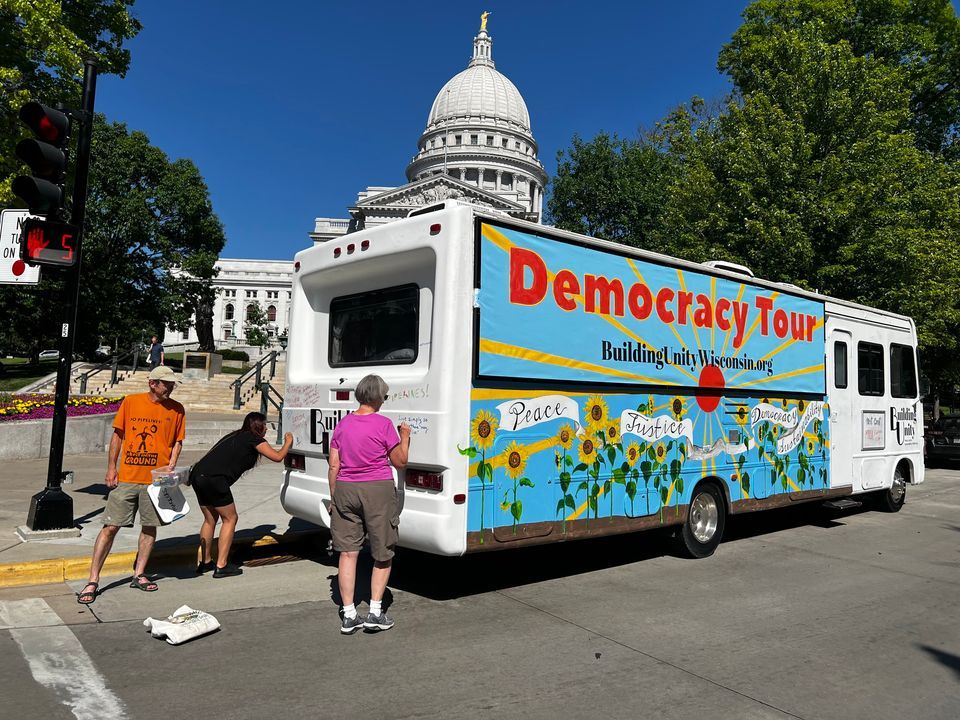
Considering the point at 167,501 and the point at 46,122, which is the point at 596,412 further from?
the point at 46,122

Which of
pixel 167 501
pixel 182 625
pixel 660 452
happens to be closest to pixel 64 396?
pixel 167 501

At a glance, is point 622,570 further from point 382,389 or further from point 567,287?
point 382,389

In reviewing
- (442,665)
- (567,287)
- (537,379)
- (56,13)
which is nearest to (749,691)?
(442,665)

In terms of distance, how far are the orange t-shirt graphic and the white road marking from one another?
3.77ft

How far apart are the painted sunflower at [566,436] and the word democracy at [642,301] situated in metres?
1.03

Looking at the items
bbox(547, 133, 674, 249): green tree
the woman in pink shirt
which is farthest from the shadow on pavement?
bbox(547, 133, 674, 249): green tree

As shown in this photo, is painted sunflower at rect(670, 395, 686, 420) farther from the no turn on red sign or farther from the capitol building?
the capitol building

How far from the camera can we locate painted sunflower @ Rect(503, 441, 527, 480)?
228 inches

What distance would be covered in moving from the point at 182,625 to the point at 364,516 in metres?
1.39

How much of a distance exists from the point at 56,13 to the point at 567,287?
45.5ft

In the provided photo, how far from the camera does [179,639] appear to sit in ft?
15.3

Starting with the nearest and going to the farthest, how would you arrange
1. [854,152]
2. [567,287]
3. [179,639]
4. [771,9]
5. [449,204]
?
[179,639], [449,204], [567,287], [854,152], [771,9]

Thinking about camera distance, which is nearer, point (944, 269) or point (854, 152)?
point (854, 152)

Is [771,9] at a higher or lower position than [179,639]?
higher
